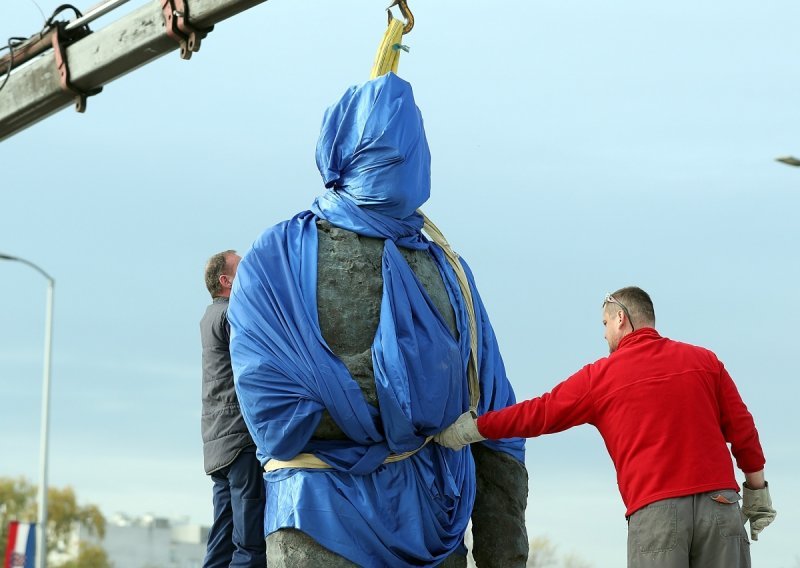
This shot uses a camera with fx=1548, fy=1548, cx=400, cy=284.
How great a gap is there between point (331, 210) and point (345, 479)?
1152mm

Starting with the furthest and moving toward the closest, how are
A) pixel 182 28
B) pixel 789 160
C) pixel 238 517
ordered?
pixel 182 28 < pixel 789 160 < pixel 238 517

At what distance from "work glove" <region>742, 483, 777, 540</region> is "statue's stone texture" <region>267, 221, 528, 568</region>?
0.99m

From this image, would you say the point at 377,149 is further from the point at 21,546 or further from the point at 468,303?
the point at 21,546

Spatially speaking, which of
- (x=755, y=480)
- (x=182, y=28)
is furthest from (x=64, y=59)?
(x=755, y=480)

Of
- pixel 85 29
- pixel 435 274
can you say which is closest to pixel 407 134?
pixel 435 274

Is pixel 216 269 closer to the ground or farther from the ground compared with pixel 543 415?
farther from the ground

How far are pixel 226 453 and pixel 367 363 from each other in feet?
4.13

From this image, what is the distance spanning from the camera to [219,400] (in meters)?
7.34

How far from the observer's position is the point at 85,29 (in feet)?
29.1

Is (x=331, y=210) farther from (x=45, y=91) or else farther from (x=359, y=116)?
(x=45, y=91)

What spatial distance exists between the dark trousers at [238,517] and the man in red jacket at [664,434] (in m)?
1.12

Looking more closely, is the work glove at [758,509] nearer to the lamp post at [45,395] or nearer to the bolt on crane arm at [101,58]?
the bolt on crane arm at [101,58]

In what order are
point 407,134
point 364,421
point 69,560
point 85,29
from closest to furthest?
1. point 364,421
2. point 407,134
3. point 85,29
4. point 69,560

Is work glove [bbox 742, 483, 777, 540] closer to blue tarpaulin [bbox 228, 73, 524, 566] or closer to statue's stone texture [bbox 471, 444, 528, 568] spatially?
statue's stone texture [bbox 471, 444, 528, 568]
